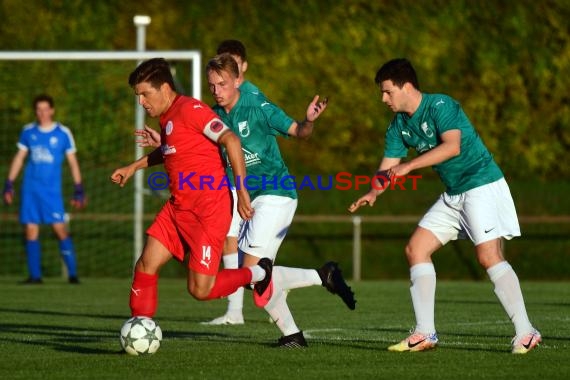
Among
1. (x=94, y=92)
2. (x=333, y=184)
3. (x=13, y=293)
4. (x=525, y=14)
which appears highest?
(x=525, y=14)

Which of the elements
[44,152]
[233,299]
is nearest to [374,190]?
[233,299]

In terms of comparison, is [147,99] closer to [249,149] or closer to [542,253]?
[249,149]

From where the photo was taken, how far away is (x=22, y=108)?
2102 centimetres

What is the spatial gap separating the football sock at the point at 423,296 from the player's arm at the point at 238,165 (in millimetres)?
1321

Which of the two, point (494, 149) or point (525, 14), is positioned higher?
point (525, 14)

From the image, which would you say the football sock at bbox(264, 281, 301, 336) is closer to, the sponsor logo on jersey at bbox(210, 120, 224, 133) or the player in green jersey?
the player in green jersey

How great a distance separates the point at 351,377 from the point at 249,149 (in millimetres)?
2860

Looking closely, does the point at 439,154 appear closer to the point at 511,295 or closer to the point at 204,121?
the point at 511,295

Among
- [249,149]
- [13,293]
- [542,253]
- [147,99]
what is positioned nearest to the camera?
[147,99]

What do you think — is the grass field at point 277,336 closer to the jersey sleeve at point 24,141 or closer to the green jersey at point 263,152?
the green jersey at point 263,152

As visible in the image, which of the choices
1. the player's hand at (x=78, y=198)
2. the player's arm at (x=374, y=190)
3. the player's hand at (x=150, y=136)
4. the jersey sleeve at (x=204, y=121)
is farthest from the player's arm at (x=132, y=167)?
the player's hand at (x=78, y=198)

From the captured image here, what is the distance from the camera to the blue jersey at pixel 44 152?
17.1m

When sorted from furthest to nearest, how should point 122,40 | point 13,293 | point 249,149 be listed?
1. point 122,40
2. point 13,293
3. point 249,149

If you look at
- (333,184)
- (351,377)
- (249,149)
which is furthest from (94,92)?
(351,377)
